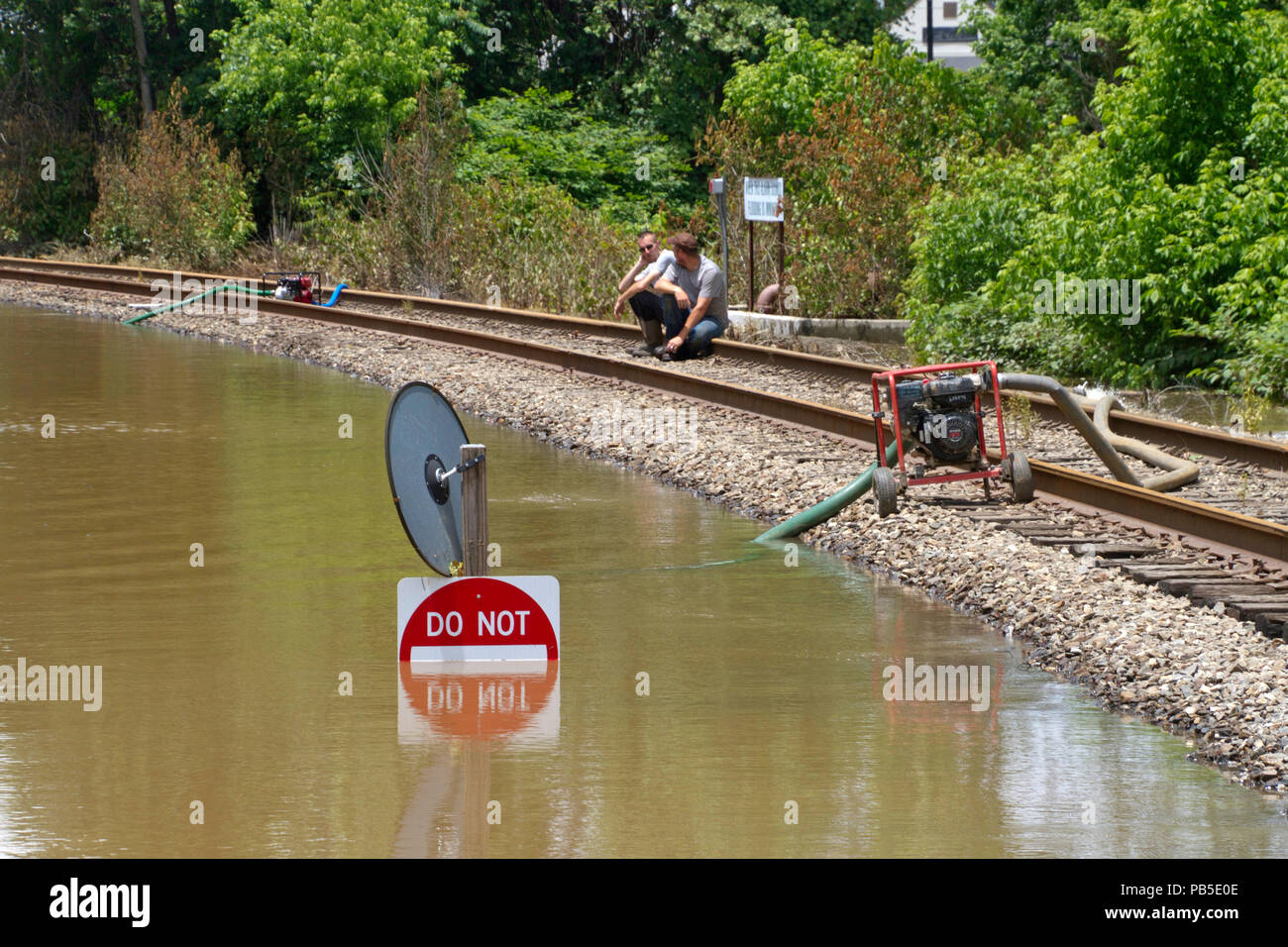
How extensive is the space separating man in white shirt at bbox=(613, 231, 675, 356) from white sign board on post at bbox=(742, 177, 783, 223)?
2138mm

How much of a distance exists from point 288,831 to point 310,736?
3.38 feet

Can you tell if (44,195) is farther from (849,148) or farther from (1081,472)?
(1081,472)

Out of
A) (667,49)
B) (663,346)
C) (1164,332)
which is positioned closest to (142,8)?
(667,49)

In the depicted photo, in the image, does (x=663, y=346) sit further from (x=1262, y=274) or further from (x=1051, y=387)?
(x=1051, y=387)

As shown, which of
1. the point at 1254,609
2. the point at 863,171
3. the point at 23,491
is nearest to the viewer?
the point at 1254,609

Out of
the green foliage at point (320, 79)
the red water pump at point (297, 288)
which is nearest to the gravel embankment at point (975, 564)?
the red water pump at point (297, 288)

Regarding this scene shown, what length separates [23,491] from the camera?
11.7 m

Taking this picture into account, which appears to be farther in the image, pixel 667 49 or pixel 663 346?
pixel 667 49
